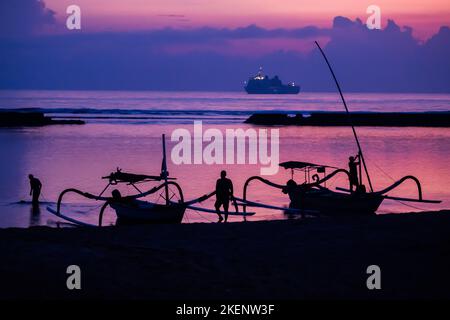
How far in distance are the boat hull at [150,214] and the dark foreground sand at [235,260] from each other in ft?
11.7

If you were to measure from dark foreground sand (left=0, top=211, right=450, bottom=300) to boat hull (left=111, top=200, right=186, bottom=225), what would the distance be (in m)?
3.56

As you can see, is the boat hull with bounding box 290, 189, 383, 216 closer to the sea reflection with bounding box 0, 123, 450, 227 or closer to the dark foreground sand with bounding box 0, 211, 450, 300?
the sea reflection with bounding box 0, 123, 450, 227

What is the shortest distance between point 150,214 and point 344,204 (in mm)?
4790

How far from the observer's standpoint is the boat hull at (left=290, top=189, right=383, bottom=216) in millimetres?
17875

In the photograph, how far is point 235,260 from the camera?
9578 millimetres

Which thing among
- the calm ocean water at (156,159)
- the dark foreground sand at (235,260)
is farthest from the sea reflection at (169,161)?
the dark foreground sand at (235,260)

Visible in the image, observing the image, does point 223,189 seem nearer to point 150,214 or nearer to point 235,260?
point 150,214

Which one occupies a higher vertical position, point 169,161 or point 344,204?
point 169,161

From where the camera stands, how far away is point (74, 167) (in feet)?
107

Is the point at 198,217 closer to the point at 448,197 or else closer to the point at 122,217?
the point at 122,217

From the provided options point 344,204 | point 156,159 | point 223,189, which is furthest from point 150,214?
point 156,159

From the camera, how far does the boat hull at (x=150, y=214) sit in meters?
16.2

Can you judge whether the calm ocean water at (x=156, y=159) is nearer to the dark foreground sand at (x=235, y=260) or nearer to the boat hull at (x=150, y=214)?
the boat hull at (x=150, y=214)

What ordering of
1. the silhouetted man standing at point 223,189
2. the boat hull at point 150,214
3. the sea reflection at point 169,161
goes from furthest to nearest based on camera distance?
the sea reflection at point 169,161 → the boat hull at point 150,214 → the silhouetted man standing at point 223,189
